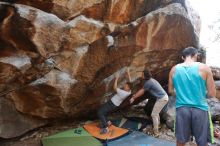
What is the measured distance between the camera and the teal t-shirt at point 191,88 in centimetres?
382

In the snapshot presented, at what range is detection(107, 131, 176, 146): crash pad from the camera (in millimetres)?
6160

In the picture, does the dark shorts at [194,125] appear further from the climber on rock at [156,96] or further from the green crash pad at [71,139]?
the climber on rock at [156,96]

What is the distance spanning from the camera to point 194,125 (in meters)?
3.82

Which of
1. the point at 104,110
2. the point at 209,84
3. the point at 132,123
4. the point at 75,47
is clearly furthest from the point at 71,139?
the point at 209,84

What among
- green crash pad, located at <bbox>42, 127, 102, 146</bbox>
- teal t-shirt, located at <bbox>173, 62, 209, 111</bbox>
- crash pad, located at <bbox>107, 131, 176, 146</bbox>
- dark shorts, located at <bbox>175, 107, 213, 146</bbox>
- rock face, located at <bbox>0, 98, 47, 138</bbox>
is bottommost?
crash pad, located at <bbox>107, 131, 176, 146</bbox>

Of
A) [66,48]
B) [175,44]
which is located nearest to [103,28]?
[66,48]

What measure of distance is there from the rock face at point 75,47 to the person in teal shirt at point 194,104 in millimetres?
2893

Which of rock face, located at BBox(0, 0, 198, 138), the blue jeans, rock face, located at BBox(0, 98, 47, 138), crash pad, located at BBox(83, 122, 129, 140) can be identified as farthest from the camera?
the blue jeans

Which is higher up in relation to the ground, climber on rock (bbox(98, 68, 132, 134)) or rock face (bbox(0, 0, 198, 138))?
rock face (bbox(0, 0, 198, 138))

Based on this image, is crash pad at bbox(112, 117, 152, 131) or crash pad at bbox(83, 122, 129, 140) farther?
crash pad at bbox(112, 117, 152, 131)

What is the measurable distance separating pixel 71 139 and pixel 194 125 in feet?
10.9

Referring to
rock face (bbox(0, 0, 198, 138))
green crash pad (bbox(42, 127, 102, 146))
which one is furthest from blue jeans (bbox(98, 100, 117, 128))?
green crash pad (bbox(42, 127, 102, 146))

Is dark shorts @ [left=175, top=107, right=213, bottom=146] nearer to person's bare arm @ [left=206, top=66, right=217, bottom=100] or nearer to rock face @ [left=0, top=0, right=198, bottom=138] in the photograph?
person's bare arm @ [left=206, top=66, right=217, bottom=100]

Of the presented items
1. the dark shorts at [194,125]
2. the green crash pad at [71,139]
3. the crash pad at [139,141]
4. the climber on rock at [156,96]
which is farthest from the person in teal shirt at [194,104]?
the climber on rock at [156,96]
